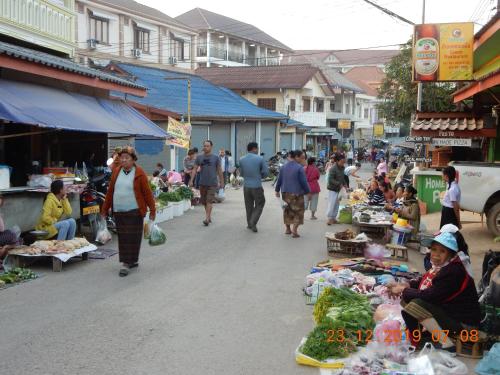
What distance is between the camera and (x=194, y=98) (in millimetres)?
30672

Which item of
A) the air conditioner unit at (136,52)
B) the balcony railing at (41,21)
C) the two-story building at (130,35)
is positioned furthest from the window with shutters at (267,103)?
the balcony railing at (41,21)

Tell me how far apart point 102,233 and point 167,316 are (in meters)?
4.76

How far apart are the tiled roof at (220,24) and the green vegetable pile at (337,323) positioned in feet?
162

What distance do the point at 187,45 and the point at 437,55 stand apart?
107 feet

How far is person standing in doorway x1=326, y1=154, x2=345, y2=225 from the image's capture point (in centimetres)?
1398

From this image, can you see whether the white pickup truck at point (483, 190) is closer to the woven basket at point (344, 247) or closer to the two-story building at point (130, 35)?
the woven basket at point (344, 247)

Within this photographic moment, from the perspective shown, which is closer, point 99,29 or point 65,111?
point 65,111

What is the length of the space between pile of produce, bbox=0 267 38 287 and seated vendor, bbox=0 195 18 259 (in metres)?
0.38

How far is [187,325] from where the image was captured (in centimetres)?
627

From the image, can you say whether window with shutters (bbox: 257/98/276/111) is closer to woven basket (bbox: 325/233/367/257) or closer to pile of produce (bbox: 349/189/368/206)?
pile of produce (bbox: 349/189/368/206)

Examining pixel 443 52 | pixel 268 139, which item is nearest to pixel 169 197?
pixel 443 52

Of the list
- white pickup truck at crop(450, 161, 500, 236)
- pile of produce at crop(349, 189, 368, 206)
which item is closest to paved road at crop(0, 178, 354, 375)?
white pickup truck at crop(450, 161, 500, 236)

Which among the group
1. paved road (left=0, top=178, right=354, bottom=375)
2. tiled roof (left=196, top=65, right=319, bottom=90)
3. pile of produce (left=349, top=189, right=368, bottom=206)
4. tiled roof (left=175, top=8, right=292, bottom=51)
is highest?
tiled roof (left=175, top=8, right=292, bottom=51)

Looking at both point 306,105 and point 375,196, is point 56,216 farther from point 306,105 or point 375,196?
point 306,105
